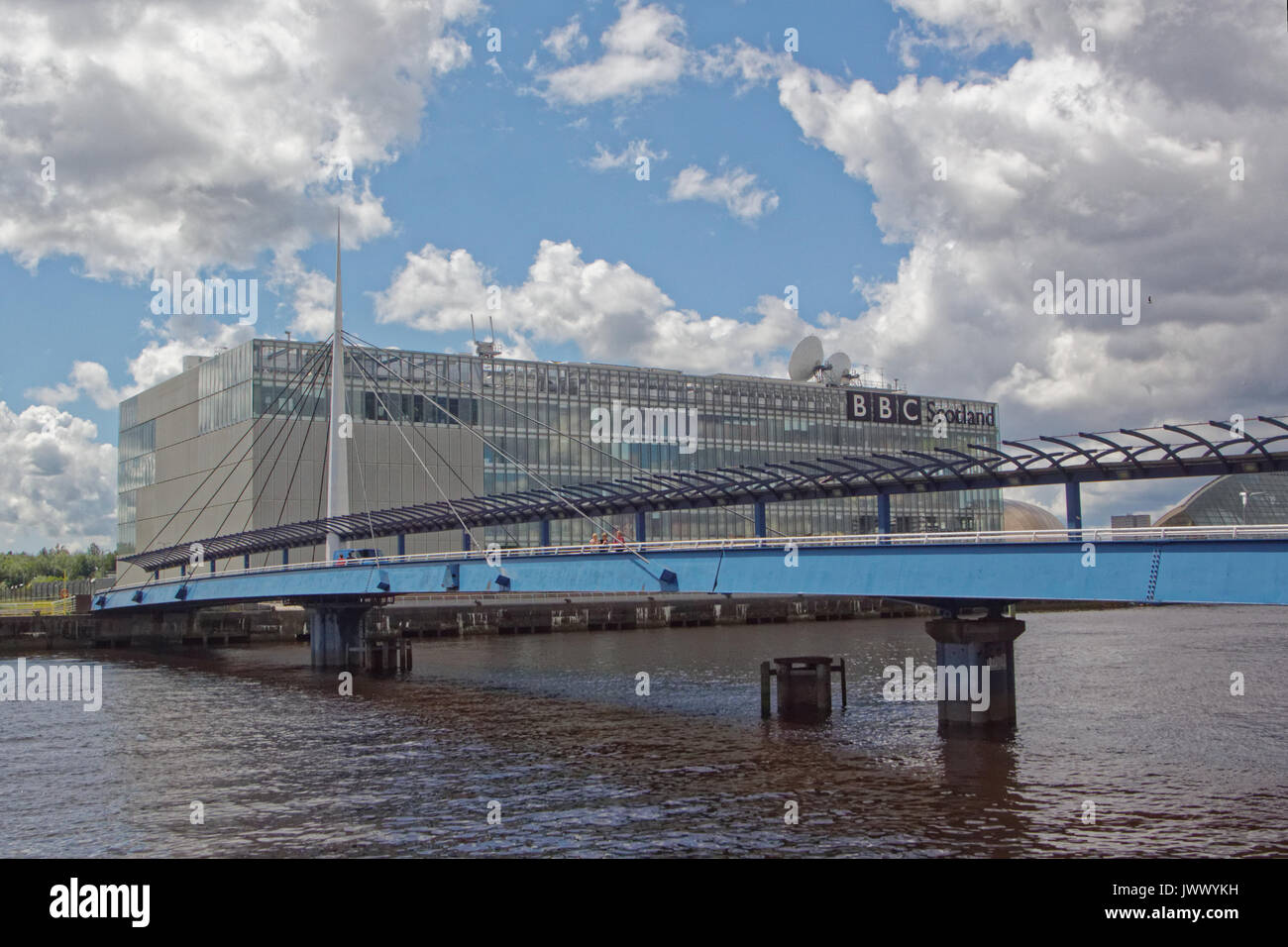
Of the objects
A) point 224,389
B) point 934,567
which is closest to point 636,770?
point 934,567

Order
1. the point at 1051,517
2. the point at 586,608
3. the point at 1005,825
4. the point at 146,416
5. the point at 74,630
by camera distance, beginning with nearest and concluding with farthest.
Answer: the point at 1005,825
the point at 74,630
the point at 586,608
the point at 146,416
the point at 1051,517

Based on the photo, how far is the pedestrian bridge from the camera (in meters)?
28.4

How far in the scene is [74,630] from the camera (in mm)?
96125

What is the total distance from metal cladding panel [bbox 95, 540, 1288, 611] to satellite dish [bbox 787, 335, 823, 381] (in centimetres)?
9334

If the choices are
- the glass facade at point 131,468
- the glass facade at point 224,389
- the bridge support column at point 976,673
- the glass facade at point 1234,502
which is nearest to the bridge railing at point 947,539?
the bridge support column at point 976,673

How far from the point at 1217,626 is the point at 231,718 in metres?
87.5

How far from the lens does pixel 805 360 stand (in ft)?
479

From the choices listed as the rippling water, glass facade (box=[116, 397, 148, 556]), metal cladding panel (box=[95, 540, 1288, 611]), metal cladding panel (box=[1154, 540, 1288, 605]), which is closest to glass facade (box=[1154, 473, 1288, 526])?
the rippling water

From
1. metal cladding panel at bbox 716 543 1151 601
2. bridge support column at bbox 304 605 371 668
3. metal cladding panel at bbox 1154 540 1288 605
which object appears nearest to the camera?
metal cladding panel at bbox 1154 540 1288 605

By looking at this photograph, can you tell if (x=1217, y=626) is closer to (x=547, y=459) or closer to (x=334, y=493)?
(x=547, y=459)

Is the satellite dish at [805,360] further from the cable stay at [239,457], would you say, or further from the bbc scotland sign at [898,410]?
the cable stay at [239,457]

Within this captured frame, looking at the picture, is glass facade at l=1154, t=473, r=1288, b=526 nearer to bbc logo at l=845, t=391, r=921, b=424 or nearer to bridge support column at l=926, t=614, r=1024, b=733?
bbc logo at l=845, t=391, r=921, b=424

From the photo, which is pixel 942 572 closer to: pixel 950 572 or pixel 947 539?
pixel 950 572
